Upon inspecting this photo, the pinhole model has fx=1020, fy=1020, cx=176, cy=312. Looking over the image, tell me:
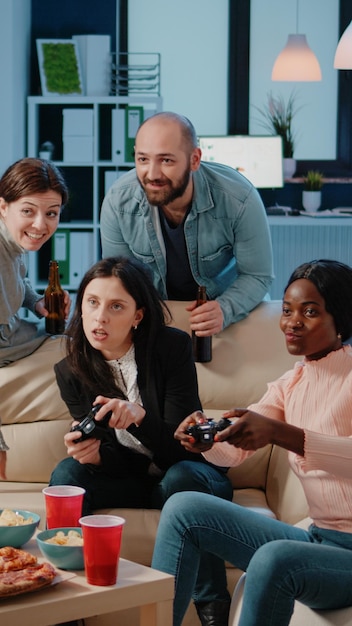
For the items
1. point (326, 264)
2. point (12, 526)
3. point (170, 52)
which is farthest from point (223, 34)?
point (12, 526)

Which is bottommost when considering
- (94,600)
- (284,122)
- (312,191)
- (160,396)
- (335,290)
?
(94,600)

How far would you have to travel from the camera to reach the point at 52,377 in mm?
3170

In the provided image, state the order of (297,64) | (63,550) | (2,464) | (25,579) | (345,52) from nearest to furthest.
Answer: (25,579) < (63,550) < (2,464) < (345,52) < (297,64)

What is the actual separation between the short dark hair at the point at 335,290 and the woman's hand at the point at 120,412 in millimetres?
525

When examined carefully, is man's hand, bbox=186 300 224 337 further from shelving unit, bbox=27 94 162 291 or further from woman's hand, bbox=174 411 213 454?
shelving unit, bbox=27 94 162 291

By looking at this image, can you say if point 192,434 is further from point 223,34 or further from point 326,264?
point 223,34

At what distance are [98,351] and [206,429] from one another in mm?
757

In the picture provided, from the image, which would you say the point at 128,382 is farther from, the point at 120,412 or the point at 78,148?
the point at 78,148

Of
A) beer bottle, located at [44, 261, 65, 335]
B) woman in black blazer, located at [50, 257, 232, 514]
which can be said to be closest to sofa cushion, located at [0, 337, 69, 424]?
beer bottle, located at [44, 261, 65, 335]

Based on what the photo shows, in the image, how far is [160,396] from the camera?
2715 mm

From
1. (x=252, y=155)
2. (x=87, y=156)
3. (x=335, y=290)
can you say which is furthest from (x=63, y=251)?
(x=335, y=290)

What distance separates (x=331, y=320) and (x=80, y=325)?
2.62ft

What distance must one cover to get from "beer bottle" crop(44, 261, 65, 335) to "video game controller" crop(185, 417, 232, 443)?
131 centimetres

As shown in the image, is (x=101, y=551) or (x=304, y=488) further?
(x=304, y=488)
